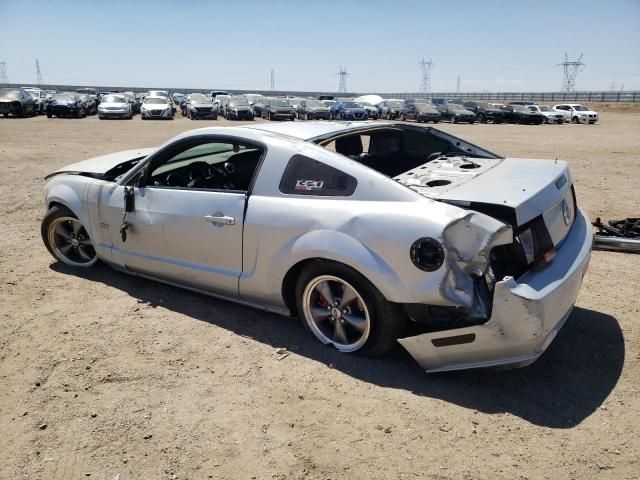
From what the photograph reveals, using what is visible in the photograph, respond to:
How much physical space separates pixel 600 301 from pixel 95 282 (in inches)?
174

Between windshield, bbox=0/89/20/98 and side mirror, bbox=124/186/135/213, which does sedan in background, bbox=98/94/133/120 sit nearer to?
windshield, bbox=0/89/20/98

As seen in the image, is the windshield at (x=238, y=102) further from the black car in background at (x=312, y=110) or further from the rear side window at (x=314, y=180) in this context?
the rear side window at (x=314, y=180)

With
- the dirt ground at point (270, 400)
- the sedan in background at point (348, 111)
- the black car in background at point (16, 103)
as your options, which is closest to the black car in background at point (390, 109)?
the sedan in background at point (348, 111)

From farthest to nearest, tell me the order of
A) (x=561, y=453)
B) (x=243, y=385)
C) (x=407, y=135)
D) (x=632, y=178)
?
(x=632, y=178), (x=407, y=135), (x=243, y=385), (x=561, y=453)

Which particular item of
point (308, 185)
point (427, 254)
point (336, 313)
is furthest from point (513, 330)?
point (308, 185)

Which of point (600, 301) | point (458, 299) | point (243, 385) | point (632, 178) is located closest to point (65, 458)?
point (243, 385)

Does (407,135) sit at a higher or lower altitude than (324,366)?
higher

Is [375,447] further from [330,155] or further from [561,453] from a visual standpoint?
[330,155]

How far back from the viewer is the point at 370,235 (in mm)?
3121

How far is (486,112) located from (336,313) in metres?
34.5

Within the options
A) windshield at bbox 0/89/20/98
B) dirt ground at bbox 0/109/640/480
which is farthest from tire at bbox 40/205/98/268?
windshield at bbox 0/89/20/98

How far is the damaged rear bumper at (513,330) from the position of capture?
282 centimetres

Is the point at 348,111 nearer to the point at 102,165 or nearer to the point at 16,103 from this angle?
the point at 16,103

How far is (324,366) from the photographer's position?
3434mm
